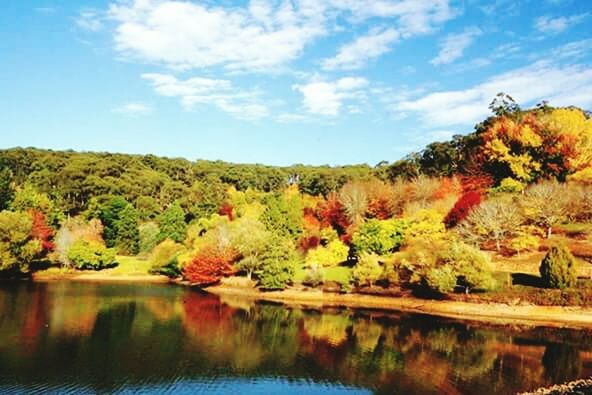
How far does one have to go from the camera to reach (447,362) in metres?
33.4

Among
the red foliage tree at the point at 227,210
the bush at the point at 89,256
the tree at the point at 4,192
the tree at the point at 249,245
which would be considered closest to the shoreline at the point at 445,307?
the tree at the point at 249,245

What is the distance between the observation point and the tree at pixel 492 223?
5688cm

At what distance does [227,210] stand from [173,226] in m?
9.45

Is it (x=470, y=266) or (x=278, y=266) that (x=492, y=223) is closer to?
(x=470, y=266)

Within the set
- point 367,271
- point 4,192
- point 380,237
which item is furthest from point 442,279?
point 4,192

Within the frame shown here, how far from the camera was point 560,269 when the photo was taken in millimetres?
45906

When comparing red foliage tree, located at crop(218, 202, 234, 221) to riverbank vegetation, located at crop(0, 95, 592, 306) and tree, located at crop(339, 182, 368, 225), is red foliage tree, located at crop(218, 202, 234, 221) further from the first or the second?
tree, located at crop(339, 182, 368, 225)

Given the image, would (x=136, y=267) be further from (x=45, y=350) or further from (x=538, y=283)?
(x=538, y=283)

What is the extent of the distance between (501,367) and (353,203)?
42.0m

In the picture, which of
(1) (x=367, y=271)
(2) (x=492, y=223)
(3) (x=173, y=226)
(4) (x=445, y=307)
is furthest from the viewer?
(3) (x=173, y=226)

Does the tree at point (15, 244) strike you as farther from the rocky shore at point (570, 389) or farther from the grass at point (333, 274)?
the rocky shore at point (570, 389)

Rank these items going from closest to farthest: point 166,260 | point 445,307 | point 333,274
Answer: point 445,307, point 333,274, point 166,260

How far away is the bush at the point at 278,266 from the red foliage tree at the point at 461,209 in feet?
64.3

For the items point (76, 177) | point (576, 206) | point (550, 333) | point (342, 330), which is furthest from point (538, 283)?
point (76, 177)
